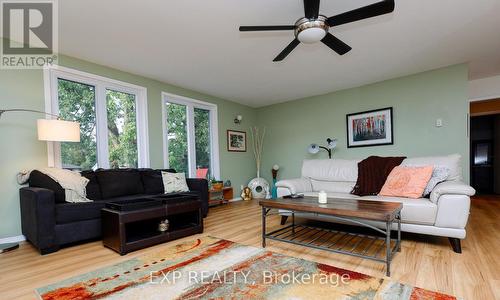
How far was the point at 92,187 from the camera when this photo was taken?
2.95 meters

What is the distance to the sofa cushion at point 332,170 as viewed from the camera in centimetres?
335

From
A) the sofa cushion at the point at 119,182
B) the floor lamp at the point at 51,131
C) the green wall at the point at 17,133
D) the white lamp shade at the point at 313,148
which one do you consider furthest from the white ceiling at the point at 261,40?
the sofa cushion at the point at 119,182

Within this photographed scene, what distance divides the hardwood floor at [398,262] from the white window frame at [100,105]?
47.7 inches

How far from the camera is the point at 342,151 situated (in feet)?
15.5

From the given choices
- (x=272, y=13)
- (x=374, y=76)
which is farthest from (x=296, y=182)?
(x=374, y=76)

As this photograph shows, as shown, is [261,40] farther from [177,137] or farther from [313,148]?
[313,148]

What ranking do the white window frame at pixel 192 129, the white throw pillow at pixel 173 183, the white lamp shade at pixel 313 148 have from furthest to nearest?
the white lamp shade at pixel 313 148 < the white window frame at pixel 192 129 < the white throw pillow at pixel 173 183

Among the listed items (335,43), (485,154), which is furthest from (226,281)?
(485,154)

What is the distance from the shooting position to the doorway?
565cm

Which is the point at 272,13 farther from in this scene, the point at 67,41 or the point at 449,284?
the point at 449,284

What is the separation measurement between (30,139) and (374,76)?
5.03 metres

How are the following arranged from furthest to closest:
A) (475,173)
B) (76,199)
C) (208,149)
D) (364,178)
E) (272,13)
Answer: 1. (475,173)
2. (208,149)
3. (364,178)
4. (76,199)
5. (272,13)

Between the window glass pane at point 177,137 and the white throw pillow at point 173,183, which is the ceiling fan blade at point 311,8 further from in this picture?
the window glass pane at point 177,137

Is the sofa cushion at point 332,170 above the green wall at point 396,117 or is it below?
below
